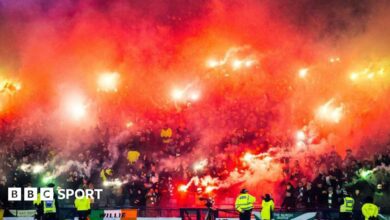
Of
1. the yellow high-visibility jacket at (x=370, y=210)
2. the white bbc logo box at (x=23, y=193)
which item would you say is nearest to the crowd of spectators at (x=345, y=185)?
the yellow high-visibility jacket at (x=370, y=210)

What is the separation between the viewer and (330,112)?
24391 mm

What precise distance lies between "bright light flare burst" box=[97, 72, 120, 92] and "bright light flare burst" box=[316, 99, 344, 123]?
36.4 feet

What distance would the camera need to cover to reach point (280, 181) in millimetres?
21422

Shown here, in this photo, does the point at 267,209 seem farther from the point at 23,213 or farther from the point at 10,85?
the point at 10,85

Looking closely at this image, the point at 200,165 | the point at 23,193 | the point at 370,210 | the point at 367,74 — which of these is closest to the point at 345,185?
the point at 370,210

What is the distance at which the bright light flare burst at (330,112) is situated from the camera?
24078mm

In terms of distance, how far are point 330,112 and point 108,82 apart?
1208 centimetres

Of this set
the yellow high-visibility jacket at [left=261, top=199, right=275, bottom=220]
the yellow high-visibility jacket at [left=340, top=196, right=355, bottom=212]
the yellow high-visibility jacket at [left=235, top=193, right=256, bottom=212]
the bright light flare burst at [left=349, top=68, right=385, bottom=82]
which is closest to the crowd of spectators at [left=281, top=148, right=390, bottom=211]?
the yellow high-visibility jacket at [left=340, top=196, right=355, bottom=212]

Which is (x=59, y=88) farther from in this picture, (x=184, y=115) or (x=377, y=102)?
(x=377, y=102)

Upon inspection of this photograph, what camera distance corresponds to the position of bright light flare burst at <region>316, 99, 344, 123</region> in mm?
24078

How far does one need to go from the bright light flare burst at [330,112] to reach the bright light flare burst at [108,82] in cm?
1110

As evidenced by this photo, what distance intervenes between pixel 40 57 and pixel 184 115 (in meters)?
8.81

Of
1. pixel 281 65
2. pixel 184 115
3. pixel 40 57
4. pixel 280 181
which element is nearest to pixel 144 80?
pixel 184 115

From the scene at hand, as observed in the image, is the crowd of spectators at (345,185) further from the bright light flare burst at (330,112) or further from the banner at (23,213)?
the banner at (23,213)
